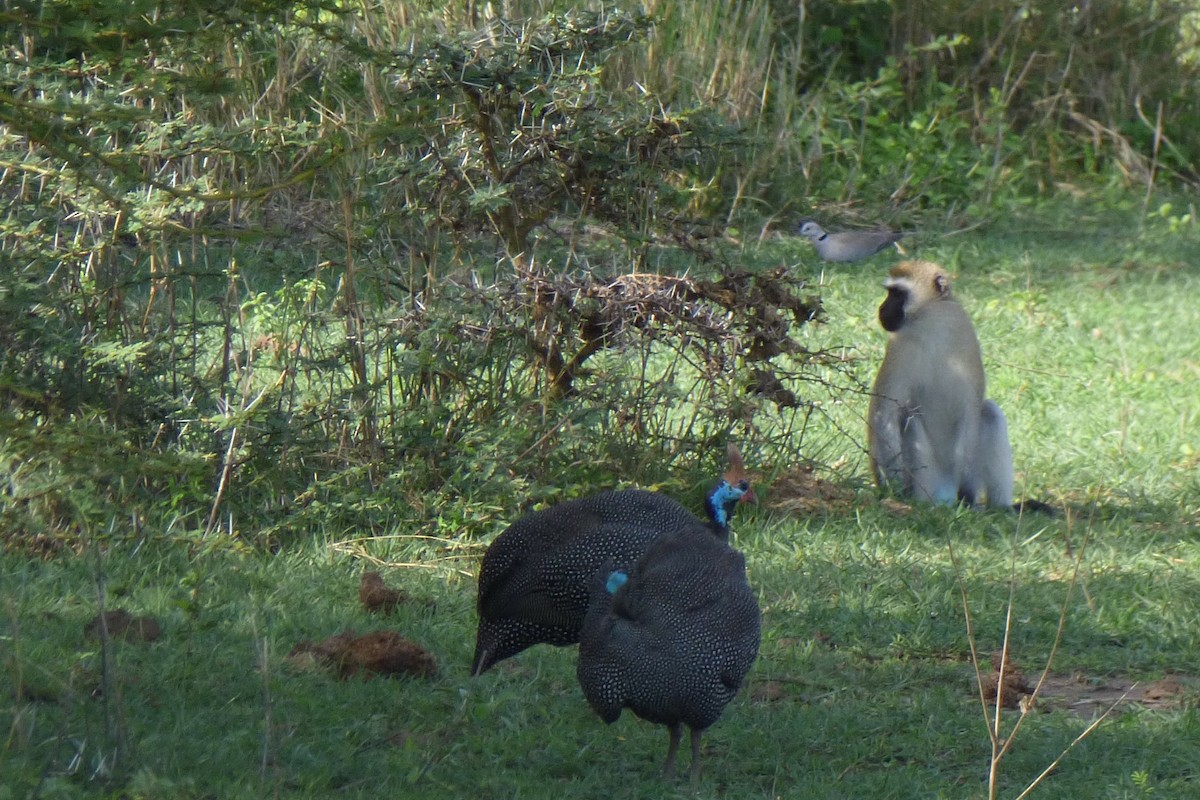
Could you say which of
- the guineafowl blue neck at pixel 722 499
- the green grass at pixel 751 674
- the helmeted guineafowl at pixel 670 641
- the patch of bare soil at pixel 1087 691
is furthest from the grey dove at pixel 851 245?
the helmeted guineafowl at pixel 670 641

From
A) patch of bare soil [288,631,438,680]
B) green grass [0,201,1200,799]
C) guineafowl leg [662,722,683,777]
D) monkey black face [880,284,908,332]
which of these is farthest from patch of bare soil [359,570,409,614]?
monkey black face [880,284,908,332]

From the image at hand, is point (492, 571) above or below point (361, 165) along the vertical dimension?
below

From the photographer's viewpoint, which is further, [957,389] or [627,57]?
[627,57]

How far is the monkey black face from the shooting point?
7176mm

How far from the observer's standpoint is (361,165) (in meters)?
5.86

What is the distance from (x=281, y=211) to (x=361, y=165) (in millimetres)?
2756

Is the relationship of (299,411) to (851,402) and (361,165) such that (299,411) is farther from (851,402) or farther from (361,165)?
(851,402)

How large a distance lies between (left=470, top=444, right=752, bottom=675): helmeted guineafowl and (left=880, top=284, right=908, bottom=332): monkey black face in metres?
2.85

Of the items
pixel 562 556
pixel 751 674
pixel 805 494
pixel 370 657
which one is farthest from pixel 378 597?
pixel 805 494

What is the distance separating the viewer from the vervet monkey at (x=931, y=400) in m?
6.97

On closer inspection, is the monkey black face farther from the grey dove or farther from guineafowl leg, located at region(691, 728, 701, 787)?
guineafowl leg, located at region(691, 728, 701, 787)

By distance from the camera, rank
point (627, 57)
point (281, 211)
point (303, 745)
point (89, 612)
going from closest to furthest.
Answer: point (303, 745)
point (89, 612)
point (281, 211)
point (627, 57)

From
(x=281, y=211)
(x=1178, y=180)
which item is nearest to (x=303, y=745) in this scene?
(x=281, y=211)

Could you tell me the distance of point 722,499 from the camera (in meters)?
4.36
